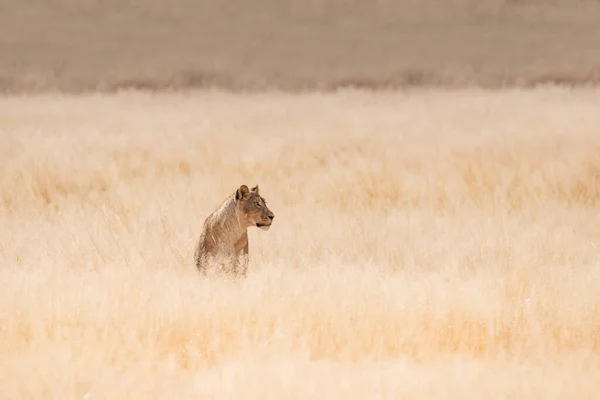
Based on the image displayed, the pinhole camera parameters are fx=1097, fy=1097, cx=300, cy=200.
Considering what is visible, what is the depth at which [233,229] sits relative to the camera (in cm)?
697

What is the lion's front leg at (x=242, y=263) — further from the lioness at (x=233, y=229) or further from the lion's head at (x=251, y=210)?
the lion's head at (x=251, y=210)

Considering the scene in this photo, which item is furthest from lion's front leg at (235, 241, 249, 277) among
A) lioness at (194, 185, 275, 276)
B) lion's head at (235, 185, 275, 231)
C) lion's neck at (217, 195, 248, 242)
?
lion's head at (235, 185, 275, 231)

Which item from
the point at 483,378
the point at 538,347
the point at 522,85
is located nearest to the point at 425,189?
the point at 538,347

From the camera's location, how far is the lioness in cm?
689

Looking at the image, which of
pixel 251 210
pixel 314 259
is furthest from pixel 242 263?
pixel 314 259

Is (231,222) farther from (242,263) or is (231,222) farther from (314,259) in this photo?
(314,259)

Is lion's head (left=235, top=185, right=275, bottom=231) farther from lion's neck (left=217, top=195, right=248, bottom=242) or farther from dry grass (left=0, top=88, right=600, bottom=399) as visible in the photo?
dry grass (left=0, top=88, right=600, bottom=399)

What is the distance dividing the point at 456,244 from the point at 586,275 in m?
1.91

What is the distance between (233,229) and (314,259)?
145 cm

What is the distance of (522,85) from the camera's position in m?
25.6

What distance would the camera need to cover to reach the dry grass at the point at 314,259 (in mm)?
5148

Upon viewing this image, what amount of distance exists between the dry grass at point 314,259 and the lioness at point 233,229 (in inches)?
7.6

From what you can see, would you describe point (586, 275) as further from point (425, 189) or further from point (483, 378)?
point (425, 189)

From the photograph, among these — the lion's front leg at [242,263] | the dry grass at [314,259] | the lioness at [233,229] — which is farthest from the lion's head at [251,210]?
the dry grass at [314,259]
